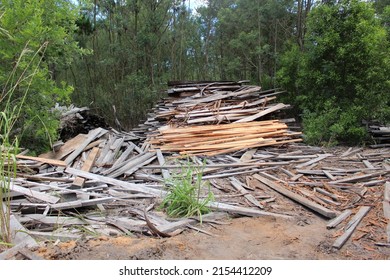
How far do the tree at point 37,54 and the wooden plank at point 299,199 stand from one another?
404 cm

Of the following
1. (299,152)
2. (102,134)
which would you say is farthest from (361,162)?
(102,134)

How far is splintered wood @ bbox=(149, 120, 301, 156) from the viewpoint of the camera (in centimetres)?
711

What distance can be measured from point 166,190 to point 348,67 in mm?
9411

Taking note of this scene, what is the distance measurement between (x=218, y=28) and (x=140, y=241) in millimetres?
20932

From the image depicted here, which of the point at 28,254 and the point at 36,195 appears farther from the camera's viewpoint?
the point at 36,195

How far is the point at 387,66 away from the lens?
10906 mm

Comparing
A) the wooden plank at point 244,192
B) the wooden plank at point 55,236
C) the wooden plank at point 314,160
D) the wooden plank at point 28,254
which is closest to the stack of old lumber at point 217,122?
the wooden plank at point 314,160

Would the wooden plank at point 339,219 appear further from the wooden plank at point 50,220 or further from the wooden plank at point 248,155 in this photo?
the wooden plank at point 50,220

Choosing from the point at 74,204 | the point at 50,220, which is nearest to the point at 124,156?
the point at 74,204

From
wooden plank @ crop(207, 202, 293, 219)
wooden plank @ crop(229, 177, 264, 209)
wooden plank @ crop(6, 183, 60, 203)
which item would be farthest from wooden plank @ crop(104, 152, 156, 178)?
wooden plank @ crop(207, 202, 293, 219)

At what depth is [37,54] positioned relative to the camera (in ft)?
20.4

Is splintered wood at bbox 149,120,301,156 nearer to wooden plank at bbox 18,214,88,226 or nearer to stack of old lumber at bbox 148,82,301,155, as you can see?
stack of old lumber at bbox 148,82,301,155

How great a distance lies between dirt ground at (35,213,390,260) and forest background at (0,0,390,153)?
1.45 metres

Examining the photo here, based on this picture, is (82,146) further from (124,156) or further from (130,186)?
(130,186)
